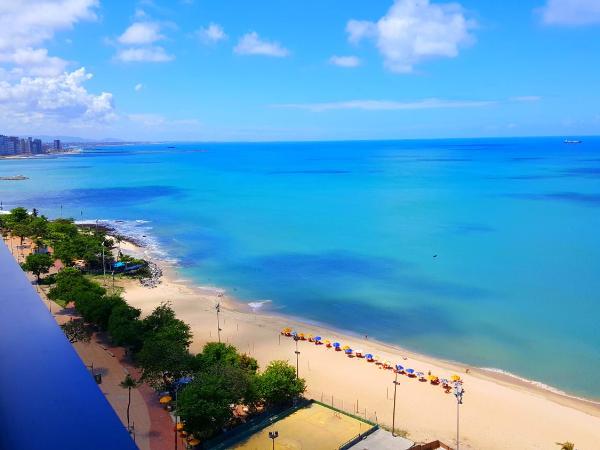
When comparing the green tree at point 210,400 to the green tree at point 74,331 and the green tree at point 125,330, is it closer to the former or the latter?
the green tree at point 125,330

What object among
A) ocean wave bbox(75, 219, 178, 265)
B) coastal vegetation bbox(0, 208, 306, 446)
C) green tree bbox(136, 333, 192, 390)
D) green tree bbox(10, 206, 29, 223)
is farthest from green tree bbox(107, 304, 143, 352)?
green tree bbox(10, 206, 29, 223)

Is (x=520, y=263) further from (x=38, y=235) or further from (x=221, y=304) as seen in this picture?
(x=38, y=235)

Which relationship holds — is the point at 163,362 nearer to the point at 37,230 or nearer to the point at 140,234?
the point at 37,230

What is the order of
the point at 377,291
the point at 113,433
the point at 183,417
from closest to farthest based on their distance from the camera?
the point at 113,433 < the point at 183,417 < the point at 377,291

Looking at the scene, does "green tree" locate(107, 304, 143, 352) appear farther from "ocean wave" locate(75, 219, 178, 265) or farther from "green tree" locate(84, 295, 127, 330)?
"ocean wave" locate(75, 219, 178, 265)

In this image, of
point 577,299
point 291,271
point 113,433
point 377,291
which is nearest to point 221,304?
point 291,271

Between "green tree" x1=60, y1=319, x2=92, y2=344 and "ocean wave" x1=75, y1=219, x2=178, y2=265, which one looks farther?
"ocean wave" x1=75, y1=219, x2=178, y2=265

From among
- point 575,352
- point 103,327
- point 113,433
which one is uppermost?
point 113,433
